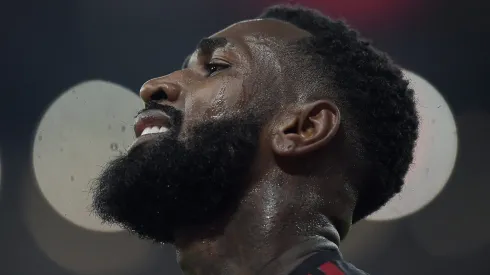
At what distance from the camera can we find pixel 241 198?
1.07m

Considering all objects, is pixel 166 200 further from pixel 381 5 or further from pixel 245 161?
pixel 381 5

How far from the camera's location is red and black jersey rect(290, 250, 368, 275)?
3.27 feet

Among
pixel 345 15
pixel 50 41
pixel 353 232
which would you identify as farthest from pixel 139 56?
pixel 353 232

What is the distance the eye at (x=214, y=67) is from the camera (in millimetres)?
1161

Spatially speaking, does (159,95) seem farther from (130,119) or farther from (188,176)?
(130,119)

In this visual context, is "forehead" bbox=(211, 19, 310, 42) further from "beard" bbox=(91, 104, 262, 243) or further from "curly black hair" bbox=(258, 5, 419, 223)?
"beard" bbox=(91, 104, 262, 243)

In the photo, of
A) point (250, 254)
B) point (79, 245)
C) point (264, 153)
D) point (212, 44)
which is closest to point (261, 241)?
point (250, 254)

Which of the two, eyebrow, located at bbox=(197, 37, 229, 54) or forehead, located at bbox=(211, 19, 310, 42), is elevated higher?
forehead, located at bbox=(211, 19, 310, 42)

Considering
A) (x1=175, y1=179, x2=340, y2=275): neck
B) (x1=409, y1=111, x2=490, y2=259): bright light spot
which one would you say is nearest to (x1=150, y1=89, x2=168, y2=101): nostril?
(x1=175, y1=179, x2=340, y2=275): neck

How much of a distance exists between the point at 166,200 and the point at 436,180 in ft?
4.84

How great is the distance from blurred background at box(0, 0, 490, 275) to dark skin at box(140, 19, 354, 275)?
1.26 metres

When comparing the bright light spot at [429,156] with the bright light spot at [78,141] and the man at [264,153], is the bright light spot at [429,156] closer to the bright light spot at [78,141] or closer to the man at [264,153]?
the bright light spot at [78,141]

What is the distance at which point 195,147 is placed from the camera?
3.49 feet

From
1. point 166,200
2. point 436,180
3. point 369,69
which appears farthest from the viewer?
point 436,180
